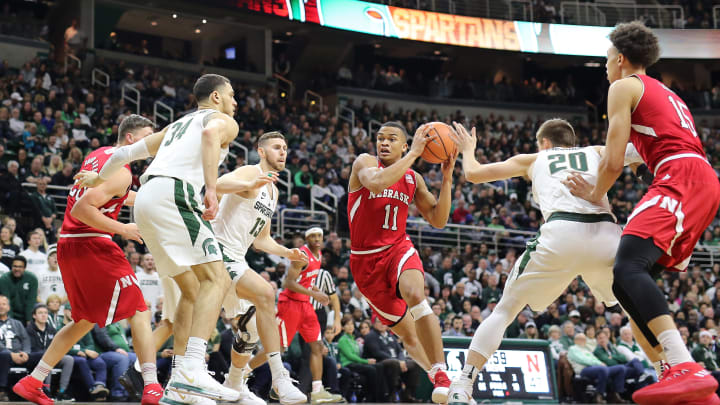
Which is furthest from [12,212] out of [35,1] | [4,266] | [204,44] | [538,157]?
[204,44]

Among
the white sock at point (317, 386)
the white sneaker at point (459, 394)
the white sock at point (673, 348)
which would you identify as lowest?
the white sock at point (317, 386)

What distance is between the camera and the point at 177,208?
16.9 ft

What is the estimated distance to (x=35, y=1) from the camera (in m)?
26.2

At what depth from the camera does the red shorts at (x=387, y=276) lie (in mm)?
6785

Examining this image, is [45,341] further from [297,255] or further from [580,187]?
[580,187]

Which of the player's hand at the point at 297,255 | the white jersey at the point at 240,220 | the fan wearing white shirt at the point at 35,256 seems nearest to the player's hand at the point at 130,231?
the white jersey at the point at 240,220

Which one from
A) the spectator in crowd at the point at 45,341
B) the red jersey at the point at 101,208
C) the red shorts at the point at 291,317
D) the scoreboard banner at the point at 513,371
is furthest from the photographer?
the scoreboard banner at the point at 513,371

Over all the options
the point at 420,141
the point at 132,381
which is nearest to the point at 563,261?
the point at 420,141

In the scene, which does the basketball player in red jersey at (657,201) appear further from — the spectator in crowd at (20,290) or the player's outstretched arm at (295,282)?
the spectator in crowd at (20,290)

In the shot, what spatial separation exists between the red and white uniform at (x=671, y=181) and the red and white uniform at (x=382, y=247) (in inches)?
103

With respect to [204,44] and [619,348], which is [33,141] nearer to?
[619,348]

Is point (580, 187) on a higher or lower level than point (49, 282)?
higher

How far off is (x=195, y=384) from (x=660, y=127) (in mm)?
3221

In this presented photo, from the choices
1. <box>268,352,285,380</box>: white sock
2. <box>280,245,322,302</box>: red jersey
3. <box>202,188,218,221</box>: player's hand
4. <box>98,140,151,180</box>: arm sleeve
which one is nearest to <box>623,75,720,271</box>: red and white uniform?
<box>202,188,218,221</box>: player's hand
